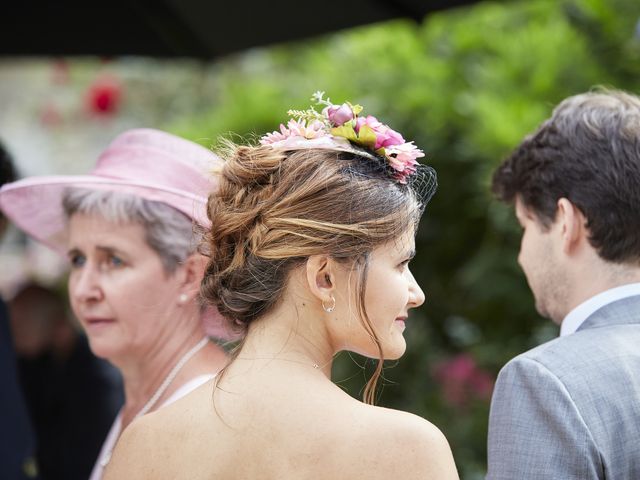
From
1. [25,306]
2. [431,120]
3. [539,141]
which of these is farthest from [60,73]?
[539,141]

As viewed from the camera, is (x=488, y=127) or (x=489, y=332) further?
(x=489, y=332)

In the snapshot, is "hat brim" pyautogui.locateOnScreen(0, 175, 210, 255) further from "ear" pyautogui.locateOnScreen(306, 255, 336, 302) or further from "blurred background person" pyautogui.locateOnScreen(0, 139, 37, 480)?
"ear" pyautogui.locateOnScreen(306, 255, 336, 302)

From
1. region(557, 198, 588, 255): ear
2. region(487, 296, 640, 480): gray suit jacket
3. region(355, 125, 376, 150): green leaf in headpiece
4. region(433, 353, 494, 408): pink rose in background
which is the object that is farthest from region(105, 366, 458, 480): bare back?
region(433, 353, 494, 408): pink rose in background

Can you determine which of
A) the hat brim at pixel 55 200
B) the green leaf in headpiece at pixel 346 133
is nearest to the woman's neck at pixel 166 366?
the hat brim at pixel 55 200

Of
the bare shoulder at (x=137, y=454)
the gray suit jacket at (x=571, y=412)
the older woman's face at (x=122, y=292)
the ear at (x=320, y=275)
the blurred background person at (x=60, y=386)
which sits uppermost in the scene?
→ the ear at (x=320, y=275)

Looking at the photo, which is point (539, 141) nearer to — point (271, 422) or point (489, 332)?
point (271, 422)

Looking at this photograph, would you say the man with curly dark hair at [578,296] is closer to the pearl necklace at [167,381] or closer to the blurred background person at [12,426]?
the pearl necklace at [167,381]

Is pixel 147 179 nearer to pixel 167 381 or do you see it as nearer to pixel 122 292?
pixel 122 292

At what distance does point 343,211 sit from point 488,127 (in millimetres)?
A: 2270

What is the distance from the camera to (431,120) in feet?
15.2

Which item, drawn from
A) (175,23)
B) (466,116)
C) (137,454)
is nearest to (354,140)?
(137,454)

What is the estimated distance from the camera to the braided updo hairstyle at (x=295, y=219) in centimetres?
178

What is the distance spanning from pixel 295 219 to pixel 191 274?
3.38 feet

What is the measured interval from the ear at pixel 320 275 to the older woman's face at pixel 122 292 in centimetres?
101
